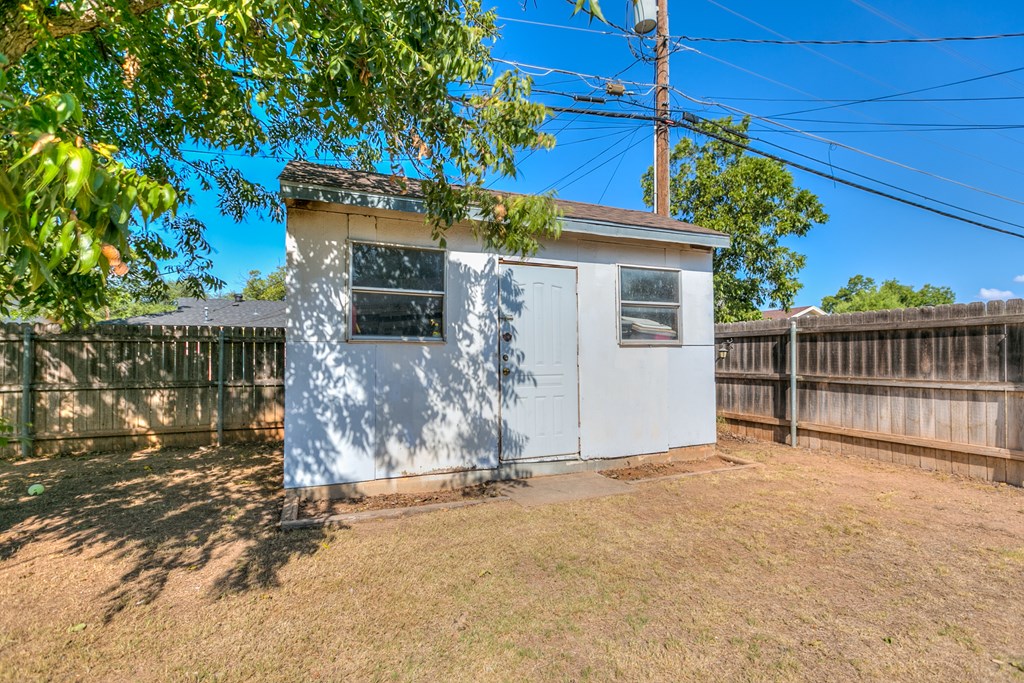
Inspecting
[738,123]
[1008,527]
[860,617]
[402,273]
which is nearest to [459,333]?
[402,273]

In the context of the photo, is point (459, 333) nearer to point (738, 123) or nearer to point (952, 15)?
point (952, 15)

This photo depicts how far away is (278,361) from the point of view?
7.88m

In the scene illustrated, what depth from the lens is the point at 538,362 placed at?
5395 millimetres

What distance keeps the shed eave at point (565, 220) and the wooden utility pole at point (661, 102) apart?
2.20 metres

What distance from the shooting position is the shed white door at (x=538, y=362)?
5258mm

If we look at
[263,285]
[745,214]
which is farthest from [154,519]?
[263,285]

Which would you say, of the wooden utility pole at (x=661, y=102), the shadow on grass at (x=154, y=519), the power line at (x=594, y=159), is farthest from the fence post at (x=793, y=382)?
the shadow on grass at (x=154, y=519)

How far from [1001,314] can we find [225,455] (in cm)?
923

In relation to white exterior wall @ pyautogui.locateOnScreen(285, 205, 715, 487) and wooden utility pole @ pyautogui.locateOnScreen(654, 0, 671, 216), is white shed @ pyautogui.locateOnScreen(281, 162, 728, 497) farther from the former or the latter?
wooden utility pole @ pyautogui.locateOnScreen(654, 0, 671, 216)

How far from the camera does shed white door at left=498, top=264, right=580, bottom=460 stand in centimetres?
526

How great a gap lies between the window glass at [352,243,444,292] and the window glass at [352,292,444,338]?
0.11 meters

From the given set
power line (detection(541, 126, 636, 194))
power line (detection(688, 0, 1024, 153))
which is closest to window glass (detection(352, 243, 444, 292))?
power line (detection(541, 126, 636, 194))

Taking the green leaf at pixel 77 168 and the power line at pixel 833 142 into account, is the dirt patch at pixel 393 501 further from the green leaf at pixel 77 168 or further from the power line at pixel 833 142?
the power line at pixel 833 142

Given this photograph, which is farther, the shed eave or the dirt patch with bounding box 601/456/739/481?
the dirt patch with bounding box 601/456/739/481
